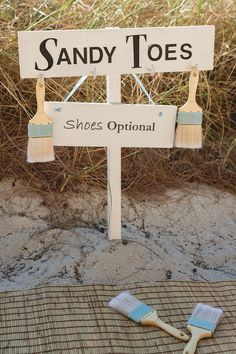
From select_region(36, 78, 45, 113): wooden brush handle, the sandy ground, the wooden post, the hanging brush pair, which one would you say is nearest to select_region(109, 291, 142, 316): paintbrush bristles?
the sandy ground

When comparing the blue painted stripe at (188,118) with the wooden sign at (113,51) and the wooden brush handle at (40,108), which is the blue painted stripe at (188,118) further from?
the wooden brush handle at (40,108)

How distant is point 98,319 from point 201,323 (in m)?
0.24

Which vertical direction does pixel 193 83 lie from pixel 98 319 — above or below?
above

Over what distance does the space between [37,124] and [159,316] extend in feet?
1.82

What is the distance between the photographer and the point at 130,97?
6.86 feet

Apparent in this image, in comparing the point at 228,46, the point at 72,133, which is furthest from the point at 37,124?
the point at 228,46

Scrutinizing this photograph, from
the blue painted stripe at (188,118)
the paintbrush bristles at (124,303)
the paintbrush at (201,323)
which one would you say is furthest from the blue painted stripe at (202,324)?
the blue painted stripe at (188,118)

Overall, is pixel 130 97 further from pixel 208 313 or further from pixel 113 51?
pixel 208 313

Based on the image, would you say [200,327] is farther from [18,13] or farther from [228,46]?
[18,13]

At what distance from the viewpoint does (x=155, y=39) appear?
5.28 feet

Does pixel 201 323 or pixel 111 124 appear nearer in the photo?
pixel 201 323

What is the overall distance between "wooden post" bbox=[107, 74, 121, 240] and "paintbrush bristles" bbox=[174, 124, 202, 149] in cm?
16

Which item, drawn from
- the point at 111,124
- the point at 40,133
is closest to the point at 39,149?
the point at 40,133

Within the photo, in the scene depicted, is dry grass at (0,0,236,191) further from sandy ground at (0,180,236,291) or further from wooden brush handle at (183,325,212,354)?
wooden brush handle at (183,325,212,354)
